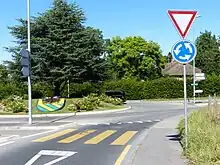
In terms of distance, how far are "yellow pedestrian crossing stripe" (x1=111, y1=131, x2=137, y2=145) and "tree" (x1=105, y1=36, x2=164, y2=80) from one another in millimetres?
65747

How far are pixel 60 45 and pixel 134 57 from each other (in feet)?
155

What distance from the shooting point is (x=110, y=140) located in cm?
1558

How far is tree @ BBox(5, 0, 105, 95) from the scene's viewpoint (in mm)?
39125

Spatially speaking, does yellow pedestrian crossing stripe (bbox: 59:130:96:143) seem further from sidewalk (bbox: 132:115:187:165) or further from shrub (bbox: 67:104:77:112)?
shrub (bbox: 67:104:77:112)

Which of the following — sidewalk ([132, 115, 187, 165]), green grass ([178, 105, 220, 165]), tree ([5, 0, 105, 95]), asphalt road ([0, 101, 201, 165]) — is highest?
tree ([5, 0, 105, 95])

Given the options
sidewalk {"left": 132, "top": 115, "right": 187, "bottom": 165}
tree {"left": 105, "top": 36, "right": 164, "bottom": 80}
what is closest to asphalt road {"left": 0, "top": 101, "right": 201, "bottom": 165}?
sidewalk {"left": 132, "top": 115, "right": 187, "bottom": 165}

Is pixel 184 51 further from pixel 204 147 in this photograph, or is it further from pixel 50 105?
pixel 50 105

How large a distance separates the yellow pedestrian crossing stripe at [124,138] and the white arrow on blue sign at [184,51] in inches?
181

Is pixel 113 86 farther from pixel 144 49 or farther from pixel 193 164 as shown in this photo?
pixel 193 164

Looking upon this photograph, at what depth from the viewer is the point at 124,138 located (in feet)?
53.2

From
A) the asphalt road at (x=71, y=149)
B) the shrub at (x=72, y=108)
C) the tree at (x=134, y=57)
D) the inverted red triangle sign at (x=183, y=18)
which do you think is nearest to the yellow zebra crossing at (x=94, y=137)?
the asphalt road at (x=71, y=149)

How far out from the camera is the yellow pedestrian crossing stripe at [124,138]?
14.8 m

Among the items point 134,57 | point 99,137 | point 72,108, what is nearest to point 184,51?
point 99,137

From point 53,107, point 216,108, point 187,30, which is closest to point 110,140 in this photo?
point 216,108
